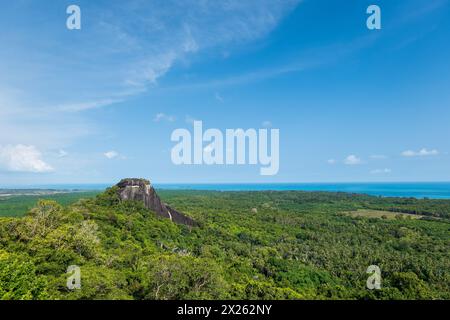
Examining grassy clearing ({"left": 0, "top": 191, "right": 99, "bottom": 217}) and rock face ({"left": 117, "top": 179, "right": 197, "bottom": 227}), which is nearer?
rock face ({"left": 117, "top": 179, "right": 197, "bottom": 227})

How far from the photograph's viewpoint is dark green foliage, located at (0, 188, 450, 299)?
1535 cm

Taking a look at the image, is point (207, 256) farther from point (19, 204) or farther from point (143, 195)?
point (19, 204)

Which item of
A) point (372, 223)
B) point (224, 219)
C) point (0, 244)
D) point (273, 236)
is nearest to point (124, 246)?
point (0, 244)

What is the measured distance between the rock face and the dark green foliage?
156 centimetres

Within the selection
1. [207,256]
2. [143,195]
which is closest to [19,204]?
[143,195]

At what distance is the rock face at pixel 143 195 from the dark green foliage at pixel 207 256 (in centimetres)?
156

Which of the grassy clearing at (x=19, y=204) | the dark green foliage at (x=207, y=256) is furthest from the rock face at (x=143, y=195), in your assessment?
the grassy clearing at (x=19, y=204)

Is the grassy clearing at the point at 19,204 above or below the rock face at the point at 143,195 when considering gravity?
below

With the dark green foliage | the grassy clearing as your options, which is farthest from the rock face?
the grassy clearing

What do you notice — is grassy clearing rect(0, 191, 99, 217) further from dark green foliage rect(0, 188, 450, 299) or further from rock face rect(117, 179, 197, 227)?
dark green foliage rect(0, 188, 450, 299)

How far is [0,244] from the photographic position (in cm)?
1784

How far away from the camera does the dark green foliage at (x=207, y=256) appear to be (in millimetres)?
15346

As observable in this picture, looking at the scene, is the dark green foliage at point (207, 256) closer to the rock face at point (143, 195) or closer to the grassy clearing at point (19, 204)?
the rock face at point (143, 195)
